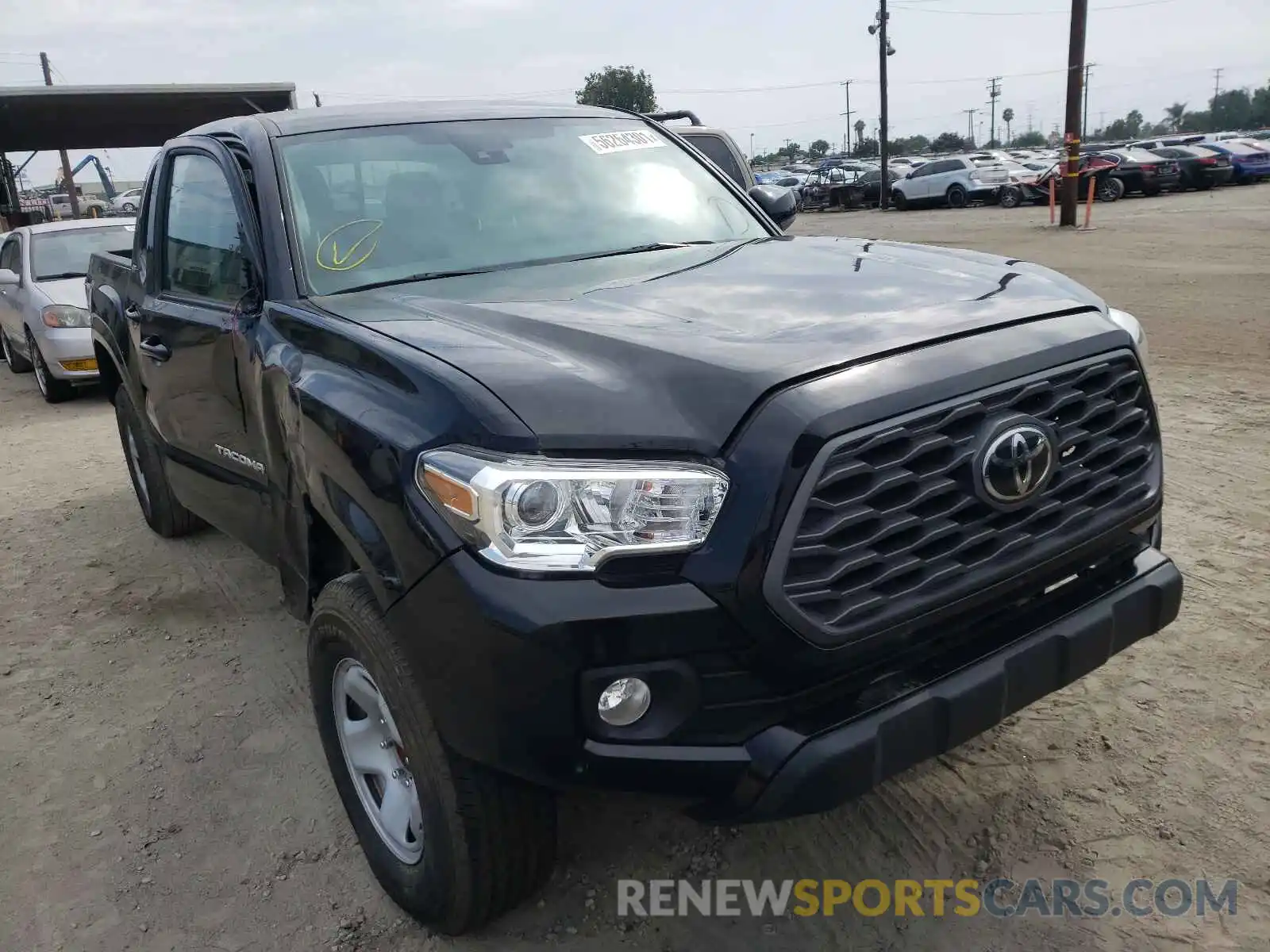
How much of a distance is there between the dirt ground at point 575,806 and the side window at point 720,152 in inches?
198

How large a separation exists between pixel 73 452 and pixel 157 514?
9.56 ft

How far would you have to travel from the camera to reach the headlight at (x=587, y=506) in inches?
77.0

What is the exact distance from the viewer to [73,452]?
7.72 metres

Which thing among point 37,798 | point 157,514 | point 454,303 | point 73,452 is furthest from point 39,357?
point 454,303

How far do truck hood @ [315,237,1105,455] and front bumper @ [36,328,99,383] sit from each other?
24.1ft

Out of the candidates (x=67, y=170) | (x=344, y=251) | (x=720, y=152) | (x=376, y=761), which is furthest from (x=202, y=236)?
(x=67, y=170)

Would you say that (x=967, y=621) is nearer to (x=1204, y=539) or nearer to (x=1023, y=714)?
(x=1023, y=714)

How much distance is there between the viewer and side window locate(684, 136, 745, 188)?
8883mm

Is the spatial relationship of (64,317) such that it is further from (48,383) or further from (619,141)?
(619,141)

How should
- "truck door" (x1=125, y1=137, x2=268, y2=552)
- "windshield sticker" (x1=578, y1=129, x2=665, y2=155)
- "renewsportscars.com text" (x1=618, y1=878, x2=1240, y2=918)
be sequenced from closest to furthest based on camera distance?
"renewsportscars.com text" (x1=618, y1=878, x2=1240, y2=918) < "truck door" (x1=125, y1=137, x2=268, y2=552) < "windshield sticker" (x1=578, y1=129, x2=665, y2=155)

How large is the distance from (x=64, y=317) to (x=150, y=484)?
4961 millimetres

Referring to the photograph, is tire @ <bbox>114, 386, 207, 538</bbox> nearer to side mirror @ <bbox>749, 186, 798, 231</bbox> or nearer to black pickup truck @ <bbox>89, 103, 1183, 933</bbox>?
black pickup truck @ <bbox>89, 103, 1183, 933</bbox>

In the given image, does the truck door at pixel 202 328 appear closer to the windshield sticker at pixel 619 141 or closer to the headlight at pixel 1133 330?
the windshield sticker at pixel 619 141

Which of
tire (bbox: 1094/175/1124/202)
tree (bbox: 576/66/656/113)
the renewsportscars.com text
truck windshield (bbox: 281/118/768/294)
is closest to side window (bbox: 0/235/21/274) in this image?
truck windshield (bbox: 281/118/768/294)
